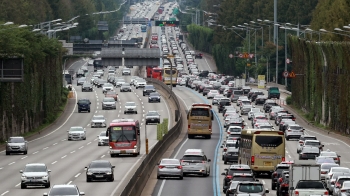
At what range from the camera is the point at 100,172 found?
59.9 metres

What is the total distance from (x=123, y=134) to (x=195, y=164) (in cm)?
1454

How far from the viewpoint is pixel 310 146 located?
77438 millimetres

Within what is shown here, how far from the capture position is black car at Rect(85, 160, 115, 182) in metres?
59.8

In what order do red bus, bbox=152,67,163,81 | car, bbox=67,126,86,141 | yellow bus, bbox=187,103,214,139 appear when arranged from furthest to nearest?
red bus, bbox=152,67,163,81
car, bbox=67,126,86,141
yellow bus, bbox=187,103,214,139

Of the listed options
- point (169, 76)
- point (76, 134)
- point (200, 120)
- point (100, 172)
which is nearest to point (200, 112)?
point (200, 120)

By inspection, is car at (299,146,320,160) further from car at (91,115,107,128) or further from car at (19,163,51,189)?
car at (91,115,107,128)

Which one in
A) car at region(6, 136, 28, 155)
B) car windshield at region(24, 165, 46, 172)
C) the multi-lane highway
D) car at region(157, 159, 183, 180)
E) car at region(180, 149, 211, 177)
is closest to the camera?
car windshield at region(24, 165, 46, 172)

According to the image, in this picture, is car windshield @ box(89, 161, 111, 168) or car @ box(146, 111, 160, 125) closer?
car windshield @ box(89, 161, 111, 168)

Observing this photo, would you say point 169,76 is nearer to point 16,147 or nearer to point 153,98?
point 153,98

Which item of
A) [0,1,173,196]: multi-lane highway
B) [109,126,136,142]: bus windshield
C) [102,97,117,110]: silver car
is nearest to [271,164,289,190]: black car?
[0,1,173,196]: multi-lane highway

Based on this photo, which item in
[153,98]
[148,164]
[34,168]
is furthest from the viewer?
[153,98]

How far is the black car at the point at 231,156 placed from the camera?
76000 mm

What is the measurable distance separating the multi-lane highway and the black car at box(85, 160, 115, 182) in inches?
18.4

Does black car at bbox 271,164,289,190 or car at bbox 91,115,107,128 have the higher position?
black car at bbox 271,164,289,190
